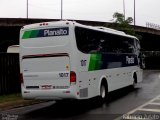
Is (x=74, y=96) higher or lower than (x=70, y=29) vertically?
lower

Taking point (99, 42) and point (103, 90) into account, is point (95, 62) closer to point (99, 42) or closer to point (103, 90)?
point (99, 42)

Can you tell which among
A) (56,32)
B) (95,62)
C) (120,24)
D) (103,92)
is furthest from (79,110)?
(120,24)

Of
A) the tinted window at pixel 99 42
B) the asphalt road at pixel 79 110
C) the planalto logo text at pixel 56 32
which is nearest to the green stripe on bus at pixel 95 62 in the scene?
the tinted window at pixel 99 42

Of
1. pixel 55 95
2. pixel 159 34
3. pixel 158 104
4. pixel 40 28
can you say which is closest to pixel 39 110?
pixel 55 95

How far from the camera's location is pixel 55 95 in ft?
45.1

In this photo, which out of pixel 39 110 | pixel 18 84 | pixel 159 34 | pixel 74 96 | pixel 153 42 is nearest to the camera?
pixel 74 96

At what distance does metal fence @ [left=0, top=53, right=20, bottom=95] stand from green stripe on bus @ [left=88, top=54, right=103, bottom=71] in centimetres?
631

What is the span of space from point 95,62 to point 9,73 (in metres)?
6.70

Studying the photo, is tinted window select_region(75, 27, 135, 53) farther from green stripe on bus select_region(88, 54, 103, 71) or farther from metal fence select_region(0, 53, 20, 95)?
metal fence select_region(0, 53, 20, 95)

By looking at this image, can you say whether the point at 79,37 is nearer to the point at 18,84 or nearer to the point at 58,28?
the point at 58,28

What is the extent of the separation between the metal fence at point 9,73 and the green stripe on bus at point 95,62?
20.7ft

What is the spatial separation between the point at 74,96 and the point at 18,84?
27.2 feet

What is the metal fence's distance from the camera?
783 inches

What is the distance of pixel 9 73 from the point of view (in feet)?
66.9
